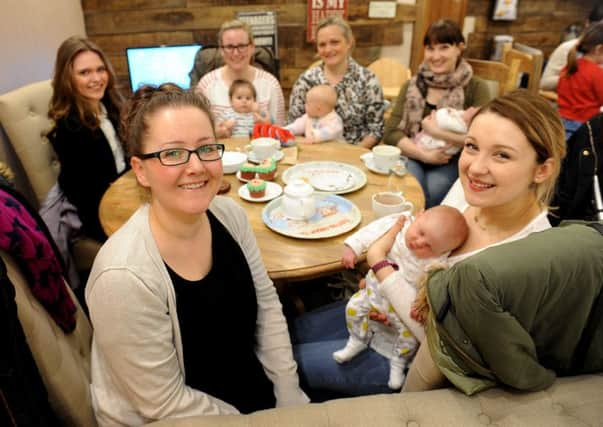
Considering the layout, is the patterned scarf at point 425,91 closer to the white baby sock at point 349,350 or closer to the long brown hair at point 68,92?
the white baby sock at point 349,350

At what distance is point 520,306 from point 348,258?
1.90ft

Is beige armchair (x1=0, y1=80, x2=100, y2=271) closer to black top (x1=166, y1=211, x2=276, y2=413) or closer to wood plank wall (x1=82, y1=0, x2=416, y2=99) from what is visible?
black top (x1=166, y1=211, x2=276, y2=413)

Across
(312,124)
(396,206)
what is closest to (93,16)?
(312,124)

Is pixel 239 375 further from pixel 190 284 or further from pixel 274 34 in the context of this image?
pixel 274 34

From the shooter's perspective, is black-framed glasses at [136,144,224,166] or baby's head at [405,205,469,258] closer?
black-framed glasses at [136,144,224,166]

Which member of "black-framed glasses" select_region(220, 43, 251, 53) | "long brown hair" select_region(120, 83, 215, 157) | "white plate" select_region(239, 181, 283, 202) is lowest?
"white plate" select_region(239, 181, 283, 202)

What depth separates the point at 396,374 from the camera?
1285 mm

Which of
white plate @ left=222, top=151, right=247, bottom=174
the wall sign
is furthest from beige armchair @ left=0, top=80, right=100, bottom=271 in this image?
the wall sign

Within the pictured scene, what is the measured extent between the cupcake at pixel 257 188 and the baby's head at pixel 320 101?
3.03 ft

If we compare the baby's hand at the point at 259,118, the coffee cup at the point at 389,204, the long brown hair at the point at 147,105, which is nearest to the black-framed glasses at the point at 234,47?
the baby's hand at the point at 259,118

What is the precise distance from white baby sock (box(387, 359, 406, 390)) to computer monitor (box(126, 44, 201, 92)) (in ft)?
8.89

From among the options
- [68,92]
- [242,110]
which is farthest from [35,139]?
[242,110]

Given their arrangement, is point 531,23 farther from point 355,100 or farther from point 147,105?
point 147,105

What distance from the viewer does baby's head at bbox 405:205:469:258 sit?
120cm
